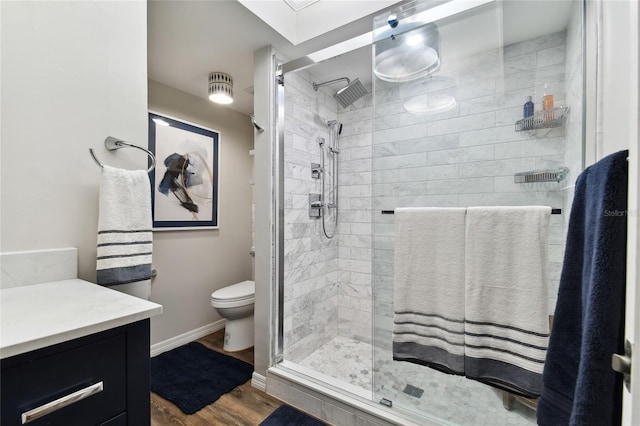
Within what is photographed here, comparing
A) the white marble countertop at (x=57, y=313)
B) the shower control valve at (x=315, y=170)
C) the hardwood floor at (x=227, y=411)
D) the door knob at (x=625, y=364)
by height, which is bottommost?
the hardwood floor at (x=227, y=411)

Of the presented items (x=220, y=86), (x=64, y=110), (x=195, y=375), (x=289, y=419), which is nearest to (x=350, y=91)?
(x=220, y=86)

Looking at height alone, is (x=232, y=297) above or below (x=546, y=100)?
below

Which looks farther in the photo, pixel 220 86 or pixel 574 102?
pixel 220 86

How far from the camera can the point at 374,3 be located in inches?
62.6

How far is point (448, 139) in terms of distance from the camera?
1688mm

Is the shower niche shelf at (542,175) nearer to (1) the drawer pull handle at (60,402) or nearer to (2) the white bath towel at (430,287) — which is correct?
(2) the white bath towel at (430,287)

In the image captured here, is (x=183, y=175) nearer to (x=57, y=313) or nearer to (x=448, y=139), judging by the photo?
(x=57, y=313)

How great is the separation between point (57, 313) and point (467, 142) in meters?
1.96

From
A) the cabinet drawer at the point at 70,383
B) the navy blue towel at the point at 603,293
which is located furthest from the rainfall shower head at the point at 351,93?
the cabinet drawer at the point at 70,383

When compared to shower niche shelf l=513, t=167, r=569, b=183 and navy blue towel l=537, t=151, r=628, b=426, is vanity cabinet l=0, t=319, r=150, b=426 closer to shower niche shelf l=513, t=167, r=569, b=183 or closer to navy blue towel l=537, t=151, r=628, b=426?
navy blue towel l=537, t=151, r=628, b=426

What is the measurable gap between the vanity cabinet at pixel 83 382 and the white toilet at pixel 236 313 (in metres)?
1.48

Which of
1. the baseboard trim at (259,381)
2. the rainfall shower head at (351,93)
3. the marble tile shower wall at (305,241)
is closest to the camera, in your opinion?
the baseboard trim at (259,381)

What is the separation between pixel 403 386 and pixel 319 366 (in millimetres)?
825

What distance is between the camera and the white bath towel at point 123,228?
42.9 inches
